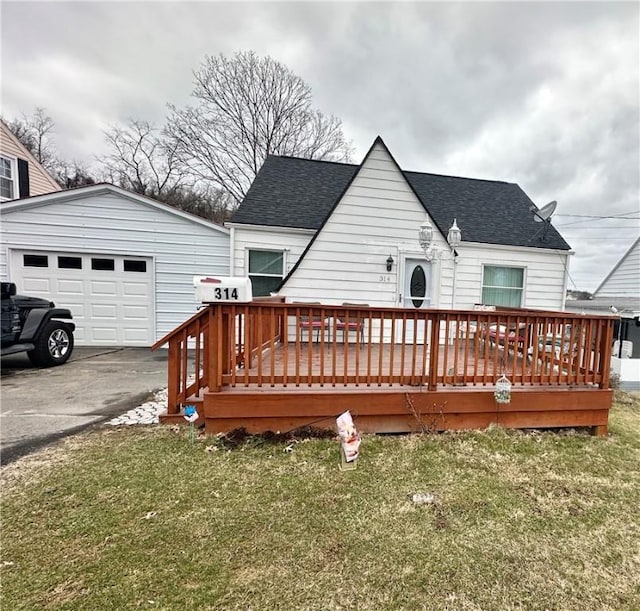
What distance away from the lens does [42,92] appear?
42.5 feet

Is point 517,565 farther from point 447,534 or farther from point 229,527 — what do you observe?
point 229,527

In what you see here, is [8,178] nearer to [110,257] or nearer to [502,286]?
[110,257]

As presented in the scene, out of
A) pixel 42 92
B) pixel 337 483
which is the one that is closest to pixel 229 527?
pixel 337 483

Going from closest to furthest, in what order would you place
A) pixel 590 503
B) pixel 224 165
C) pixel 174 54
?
pixel 590 503 < pixel 174 54 < pixel 224 165

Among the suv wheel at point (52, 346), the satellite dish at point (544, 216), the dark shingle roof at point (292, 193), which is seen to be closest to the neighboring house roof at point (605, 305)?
the satellite dish at point (544, 216)

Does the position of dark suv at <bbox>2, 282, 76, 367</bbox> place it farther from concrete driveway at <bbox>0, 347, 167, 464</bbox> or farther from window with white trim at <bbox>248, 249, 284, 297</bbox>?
window with white trim at <bbox>248, 249, 284, 297</bbox>

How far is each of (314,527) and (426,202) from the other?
809 cm

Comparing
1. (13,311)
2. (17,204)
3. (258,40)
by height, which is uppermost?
(258,40)

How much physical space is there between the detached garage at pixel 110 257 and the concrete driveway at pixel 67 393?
128 cm

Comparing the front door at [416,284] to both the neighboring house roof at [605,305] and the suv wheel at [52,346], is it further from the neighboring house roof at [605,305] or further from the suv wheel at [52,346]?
the neighboring house roof at [605,305]

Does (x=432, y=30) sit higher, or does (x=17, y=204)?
(x=432, y=30)

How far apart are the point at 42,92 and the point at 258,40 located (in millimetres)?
8632

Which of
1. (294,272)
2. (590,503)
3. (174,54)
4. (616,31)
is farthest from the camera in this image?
(174,54)

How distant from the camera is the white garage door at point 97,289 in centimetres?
772
